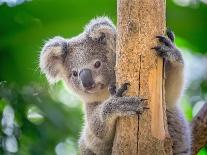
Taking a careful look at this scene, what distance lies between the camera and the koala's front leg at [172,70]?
3.48m

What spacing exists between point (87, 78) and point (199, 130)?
967 millimetres

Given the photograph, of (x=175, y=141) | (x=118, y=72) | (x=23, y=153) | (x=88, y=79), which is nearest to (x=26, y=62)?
(x=23, y=153)

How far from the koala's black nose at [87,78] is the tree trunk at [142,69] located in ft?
2.52

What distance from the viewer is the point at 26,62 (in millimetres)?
4988

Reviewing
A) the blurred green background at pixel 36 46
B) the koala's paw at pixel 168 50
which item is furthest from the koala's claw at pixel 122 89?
the blurred green background at pixel 36 46

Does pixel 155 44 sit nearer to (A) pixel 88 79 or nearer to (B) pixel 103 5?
(A) pixel 88 79

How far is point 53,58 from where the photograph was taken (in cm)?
453

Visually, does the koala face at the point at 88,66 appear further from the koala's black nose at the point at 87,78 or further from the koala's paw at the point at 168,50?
the koala's paw at the point at 168,50

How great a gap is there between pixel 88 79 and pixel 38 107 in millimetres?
1090

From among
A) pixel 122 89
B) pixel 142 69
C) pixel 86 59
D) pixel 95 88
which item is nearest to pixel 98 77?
pixel 95 88

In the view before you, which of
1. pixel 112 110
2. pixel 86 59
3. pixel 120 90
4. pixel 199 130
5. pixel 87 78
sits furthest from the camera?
pixel 199 130

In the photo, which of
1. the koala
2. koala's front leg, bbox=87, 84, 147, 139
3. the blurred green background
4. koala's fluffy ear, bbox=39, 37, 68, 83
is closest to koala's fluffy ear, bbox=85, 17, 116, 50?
the koala

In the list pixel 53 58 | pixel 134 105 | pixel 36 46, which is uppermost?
pixel 36 46

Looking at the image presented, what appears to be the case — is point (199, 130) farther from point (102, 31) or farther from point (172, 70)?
point (102, 31)
